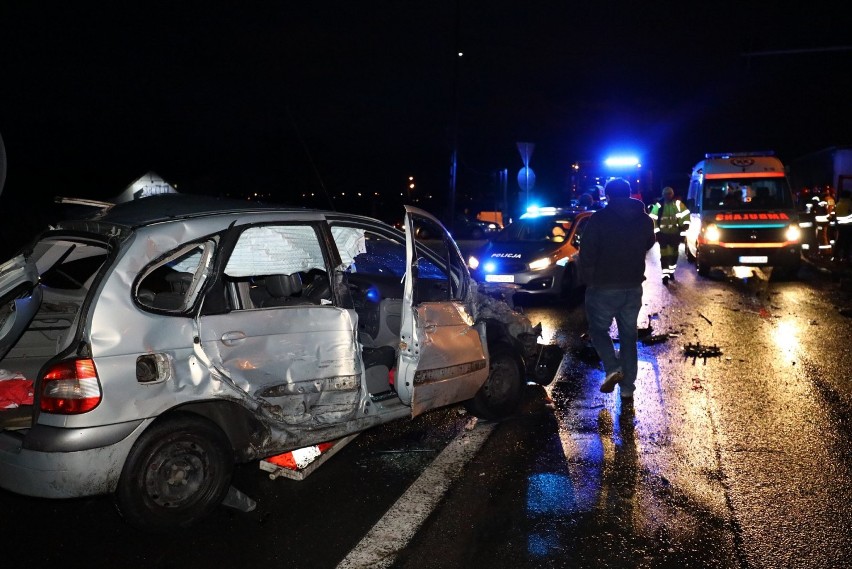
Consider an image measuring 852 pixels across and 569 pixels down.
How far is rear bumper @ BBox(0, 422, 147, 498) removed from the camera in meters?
3.70

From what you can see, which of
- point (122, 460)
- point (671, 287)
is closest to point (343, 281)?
point (122, 460)

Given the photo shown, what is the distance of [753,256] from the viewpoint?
1490cm

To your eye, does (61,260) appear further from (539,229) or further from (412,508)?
(539,229)

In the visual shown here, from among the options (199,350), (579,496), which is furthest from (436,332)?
(199,350)

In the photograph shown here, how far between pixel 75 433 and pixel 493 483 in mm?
2470

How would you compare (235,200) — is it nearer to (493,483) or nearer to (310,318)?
(310,318)

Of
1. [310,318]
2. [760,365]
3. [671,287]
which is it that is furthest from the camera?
[671,287]

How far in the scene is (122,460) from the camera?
3824 millimetres

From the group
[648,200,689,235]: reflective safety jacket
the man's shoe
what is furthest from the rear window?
[648,200,689,235]: reflective safety jacket

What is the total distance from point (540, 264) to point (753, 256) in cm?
540

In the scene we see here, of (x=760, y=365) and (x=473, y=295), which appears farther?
(x=760, y=365)

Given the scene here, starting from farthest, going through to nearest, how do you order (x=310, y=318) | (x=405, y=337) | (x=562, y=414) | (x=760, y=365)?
(x=760, y=365) < (x=562, y=414) < (x=405, y=337) < (x=310, y=318)

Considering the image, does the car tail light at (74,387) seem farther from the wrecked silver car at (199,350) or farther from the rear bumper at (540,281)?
the rear bumper at (540,281)

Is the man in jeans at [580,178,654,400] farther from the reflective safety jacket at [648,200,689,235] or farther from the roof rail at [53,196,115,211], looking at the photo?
the reflective safety jacket at [648,200,689,235]
